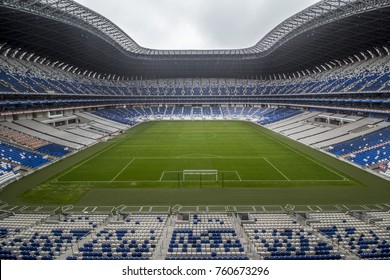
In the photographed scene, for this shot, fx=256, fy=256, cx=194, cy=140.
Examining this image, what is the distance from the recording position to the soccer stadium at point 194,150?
16375mm

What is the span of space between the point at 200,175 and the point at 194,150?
14908 mm

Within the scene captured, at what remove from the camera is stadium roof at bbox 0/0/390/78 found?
4484cm

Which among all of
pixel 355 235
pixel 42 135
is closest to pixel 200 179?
pixel 355 235

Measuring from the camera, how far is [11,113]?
49.6 metres

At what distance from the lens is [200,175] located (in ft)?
108

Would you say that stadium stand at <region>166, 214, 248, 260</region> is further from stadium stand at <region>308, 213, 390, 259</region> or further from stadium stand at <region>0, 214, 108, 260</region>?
stadium stand at <region>0, 214, 108, 260</region>

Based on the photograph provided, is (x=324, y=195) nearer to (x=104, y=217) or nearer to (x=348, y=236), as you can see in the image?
(x=348, y=236)

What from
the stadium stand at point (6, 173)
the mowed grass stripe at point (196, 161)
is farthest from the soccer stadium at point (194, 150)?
the mowed grass stripe at point (196, 161)

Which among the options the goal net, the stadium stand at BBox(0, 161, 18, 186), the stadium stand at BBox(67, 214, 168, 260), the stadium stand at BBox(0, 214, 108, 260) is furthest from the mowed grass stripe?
the stadium stand at BBox(0, 214, 108, 260)

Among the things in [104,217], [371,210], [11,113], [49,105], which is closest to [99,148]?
[11,113]

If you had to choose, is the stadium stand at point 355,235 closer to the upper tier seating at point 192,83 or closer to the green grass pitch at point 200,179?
the green grass pitch at point 200,179

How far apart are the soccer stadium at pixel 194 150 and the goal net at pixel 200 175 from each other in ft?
1.13

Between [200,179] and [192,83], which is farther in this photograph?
[192,83]

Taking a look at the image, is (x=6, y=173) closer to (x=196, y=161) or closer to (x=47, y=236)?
(x=47, y=236)
